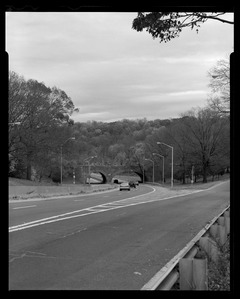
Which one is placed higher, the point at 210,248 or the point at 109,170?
the point at 210,248

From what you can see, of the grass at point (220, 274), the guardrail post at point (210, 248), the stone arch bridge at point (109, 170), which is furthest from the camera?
the stone arch bridge at point (109, 170)

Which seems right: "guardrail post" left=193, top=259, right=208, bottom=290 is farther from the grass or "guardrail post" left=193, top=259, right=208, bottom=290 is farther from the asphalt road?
the asphalt road

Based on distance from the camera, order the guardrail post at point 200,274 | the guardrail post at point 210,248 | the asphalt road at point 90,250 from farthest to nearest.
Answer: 1. the guardrail post at point 210,248
2. the asphalt road at point 90,250
3. the guardrail post at point 200,274

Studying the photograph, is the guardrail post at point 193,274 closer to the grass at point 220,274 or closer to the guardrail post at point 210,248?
the grass at point 220,274

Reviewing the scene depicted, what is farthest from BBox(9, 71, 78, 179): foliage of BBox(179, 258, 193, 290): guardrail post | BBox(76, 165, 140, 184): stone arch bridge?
BBox(179, 258, 193, 290): guardrail post

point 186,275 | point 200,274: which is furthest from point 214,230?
point 200,274

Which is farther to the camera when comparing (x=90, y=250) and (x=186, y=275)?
(x=90, y=250)

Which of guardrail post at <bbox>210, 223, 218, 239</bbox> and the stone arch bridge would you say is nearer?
guardrail post at <bbox>210, 223, 218, 239</bbox>

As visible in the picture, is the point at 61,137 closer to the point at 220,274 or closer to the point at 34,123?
the point at 34,123

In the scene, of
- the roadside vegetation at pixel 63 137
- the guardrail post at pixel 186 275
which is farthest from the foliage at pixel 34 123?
the guardrail post at pixel 186 275

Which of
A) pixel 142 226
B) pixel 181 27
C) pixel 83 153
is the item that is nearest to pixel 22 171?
pixel 83 153

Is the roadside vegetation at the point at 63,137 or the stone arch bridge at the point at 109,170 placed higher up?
the roadside vegetation at the point at 63,137
